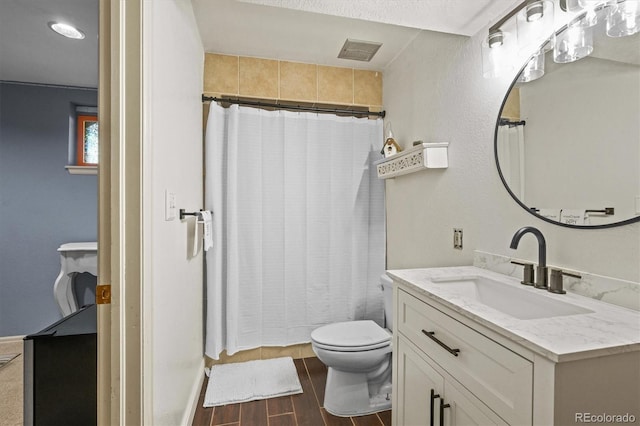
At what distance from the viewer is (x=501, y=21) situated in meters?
1.32

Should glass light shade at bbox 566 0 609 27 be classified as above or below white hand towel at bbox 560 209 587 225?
above

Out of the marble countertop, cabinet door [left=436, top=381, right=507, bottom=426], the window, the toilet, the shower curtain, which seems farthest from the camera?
the window

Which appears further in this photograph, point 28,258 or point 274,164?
point 28,258

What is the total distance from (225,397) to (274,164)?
5.24ft

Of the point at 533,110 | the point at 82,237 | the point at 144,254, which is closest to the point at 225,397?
the point at 144,254

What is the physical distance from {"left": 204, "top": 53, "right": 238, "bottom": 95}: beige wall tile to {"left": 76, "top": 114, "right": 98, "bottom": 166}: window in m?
1.39

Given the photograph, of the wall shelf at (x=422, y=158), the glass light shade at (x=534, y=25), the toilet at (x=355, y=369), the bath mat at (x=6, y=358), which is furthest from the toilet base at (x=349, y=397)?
the bath mat at (x=6, y=358)

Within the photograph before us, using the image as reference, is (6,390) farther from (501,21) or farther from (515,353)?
(501,21)

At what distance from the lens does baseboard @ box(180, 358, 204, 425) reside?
1585 millimetres

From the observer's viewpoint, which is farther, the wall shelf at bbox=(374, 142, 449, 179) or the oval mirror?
the wall shelf at bbox=(374, 142, 449, 179)

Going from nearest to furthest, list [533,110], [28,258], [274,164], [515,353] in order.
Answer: [515,353]
[533,110]
[274,164]
[28,258]

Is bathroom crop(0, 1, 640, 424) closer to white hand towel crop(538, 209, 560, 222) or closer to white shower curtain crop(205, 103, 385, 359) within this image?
white hand towel crop(538, 209, 560, 222)

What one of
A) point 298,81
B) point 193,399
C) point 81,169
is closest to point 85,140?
point 81,169

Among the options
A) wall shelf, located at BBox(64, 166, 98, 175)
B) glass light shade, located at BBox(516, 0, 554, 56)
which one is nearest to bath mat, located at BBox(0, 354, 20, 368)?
wall shelf, located at BBox(64, 166, 98, 175)
